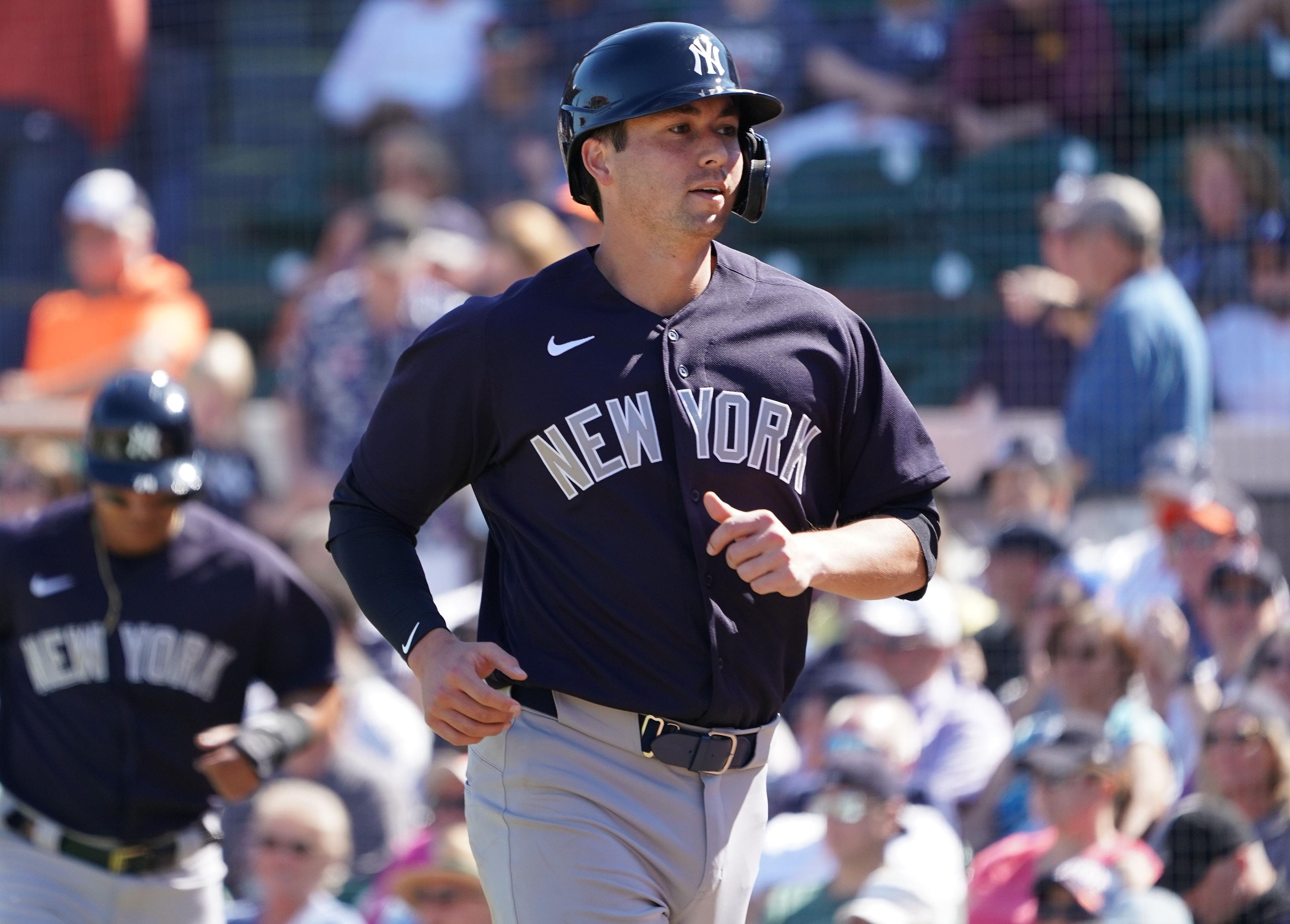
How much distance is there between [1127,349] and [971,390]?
101cm

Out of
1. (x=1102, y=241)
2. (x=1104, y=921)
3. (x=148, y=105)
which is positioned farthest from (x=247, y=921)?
(x=148, y=105)

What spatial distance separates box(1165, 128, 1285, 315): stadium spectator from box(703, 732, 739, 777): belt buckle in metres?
4.76

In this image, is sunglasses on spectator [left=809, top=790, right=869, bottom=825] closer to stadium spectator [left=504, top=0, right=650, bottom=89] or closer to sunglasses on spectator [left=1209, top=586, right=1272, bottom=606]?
sunglasses on spectator [left=1209, top=586, right=1272, bottom=606]

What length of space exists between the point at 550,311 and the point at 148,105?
7865 mm

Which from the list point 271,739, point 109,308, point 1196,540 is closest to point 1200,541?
point 1196,540

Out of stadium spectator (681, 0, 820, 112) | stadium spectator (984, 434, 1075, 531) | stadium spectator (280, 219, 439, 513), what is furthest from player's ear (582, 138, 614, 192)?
stadium spectator (681, 0, 820, 112)

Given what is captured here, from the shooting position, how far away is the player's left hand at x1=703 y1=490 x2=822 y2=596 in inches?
94.4

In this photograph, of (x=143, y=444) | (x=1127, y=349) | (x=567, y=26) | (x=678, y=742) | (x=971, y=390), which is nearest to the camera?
(x=678, y=742)

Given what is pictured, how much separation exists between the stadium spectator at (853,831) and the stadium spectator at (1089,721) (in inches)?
18.4

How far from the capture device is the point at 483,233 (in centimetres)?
838

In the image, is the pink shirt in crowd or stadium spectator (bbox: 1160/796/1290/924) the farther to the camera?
the pink shirt in crowd

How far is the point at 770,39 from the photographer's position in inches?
337

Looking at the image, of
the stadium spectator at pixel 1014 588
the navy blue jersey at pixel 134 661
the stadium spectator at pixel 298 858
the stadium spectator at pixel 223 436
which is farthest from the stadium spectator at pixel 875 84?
the navy blue jersey at pixel 134 661

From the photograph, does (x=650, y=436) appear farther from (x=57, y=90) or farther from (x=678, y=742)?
(x=57, y=90)
